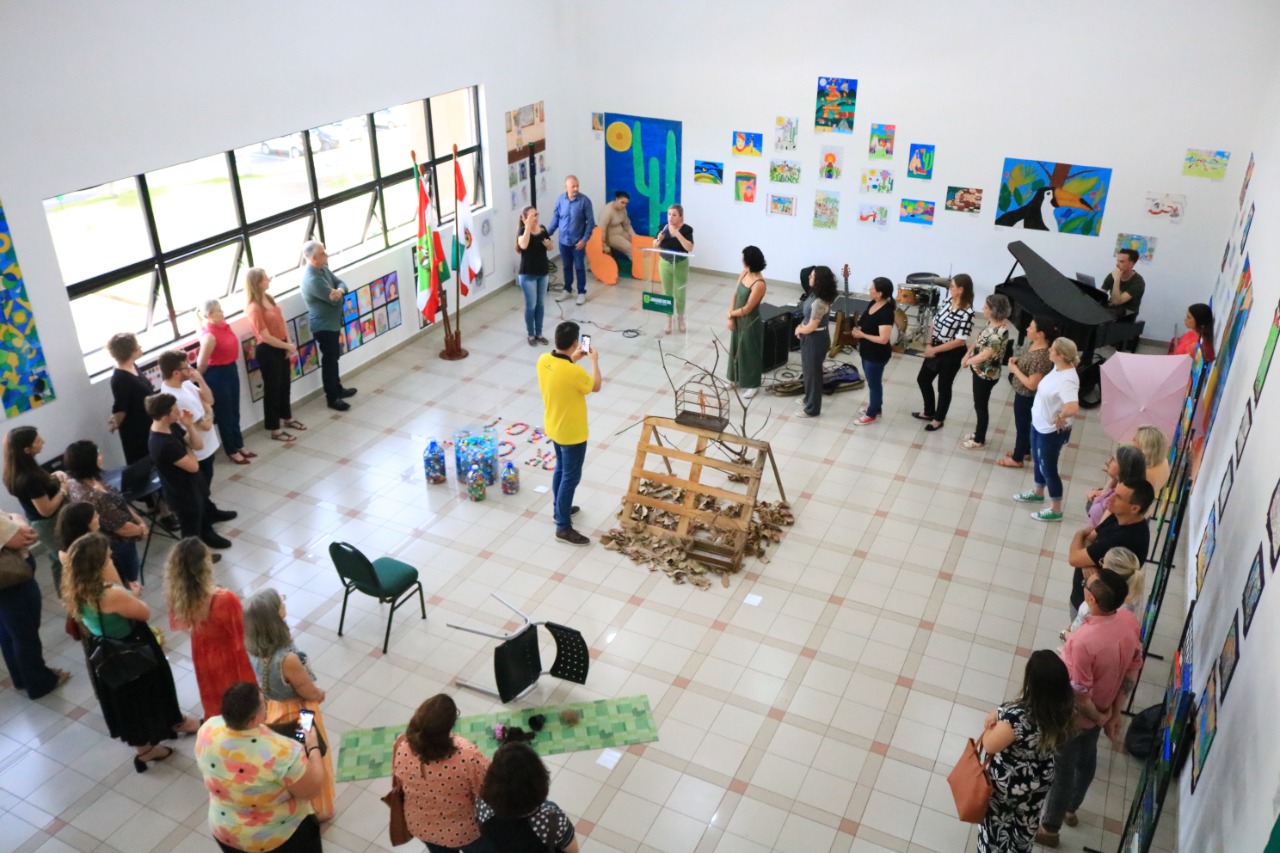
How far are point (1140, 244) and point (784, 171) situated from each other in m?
3.98

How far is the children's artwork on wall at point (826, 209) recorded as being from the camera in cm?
1185

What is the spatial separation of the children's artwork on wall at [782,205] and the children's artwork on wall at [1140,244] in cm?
360

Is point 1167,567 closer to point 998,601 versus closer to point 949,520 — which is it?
point 998,601

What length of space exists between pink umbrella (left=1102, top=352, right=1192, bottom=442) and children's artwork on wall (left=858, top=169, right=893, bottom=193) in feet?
17.0

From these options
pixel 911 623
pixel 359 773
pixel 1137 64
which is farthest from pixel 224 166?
pixel 1137 64

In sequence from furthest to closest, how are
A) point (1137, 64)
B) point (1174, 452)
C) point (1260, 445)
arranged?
point (1137, 64) < point (1174, 452) < point (1260, 445)

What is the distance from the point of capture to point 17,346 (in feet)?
23.0

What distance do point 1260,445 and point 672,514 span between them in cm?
412

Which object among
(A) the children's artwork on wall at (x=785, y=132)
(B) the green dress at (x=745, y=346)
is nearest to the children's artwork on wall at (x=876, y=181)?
(A) the children's artwork on wall at (x=785, y=132)

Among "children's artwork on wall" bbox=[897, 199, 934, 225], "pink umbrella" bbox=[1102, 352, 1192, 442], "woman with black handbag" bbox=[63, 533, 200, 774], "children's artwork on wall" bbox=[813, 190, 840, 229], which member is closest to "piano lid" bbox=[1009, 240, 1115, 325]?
"children's artwork on wall" bbox=[897, 199, 934, 225]

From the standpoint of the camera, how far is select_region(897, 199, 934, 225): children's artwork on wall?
451 inches

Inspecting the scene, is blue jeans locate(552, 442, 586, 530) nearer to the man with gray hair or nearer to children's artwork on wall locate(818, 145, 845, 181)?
the man with gray hair

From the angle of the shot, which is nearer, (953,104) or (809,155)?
(953,104)

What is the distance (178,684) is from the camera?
628cm
